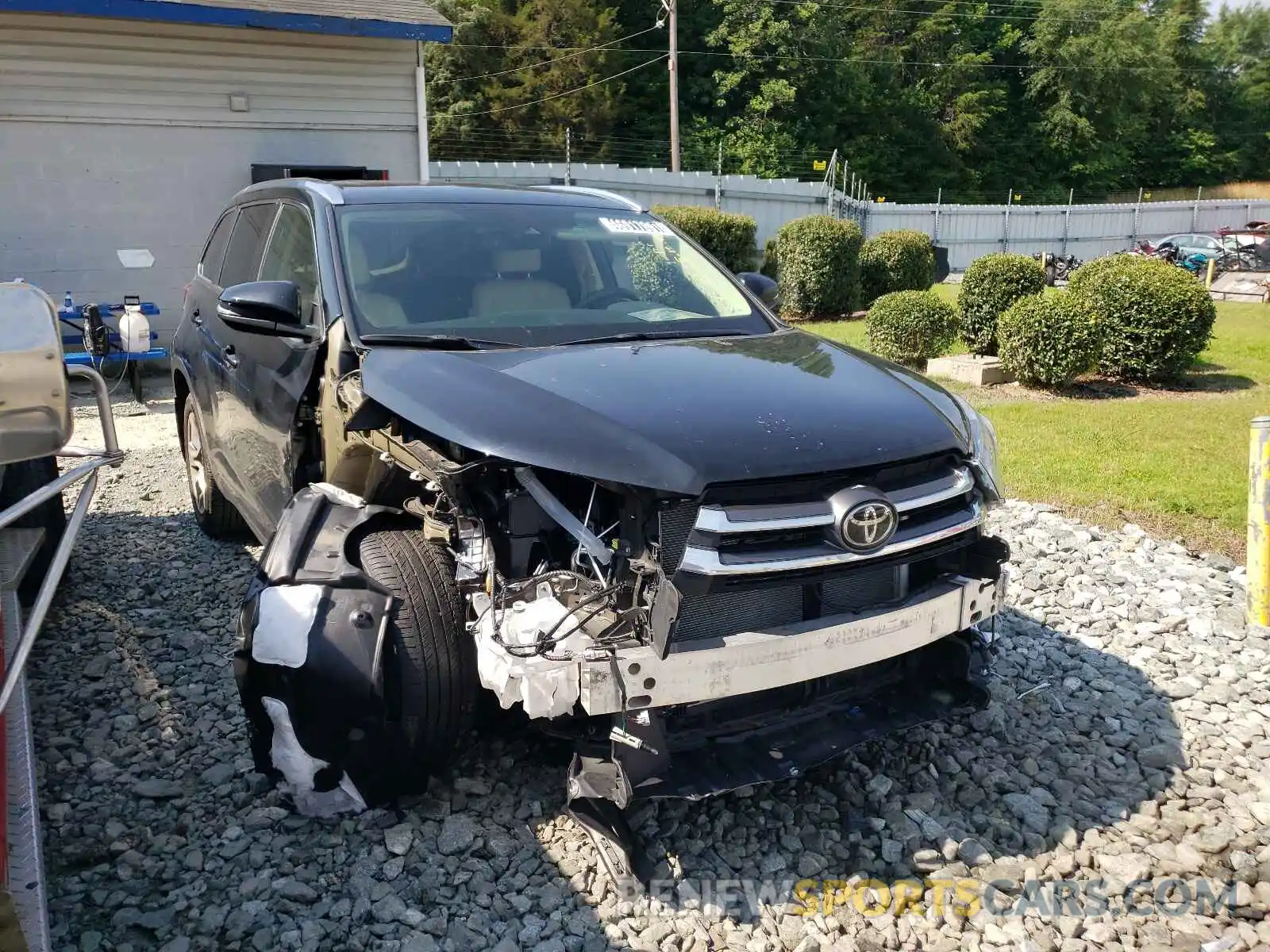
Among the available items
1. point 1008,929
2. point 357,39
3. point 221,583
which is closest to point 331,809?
point 1008,929

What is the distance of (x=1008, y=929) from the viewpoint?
271cm

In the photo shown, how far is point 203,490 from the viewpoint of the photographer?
219 inches

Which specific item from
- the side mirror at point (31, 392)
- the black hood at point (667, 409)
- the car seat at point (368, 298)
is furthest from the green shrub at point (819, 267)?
the side mirror at point (31, 392)

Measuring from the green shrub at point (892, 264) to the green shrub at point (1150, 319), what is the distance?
8228 millimetres

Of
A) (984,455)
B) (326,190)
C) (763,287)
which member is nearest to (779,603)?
(984,455)

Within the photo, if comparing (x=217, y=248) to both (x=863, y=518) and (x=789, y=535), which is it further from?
(x=863, y=518)

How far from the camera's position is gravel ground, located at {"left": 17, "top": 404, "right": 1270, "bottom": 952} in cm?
270

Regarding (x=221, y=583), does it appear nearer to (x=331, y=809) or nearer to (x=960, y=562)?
(x=331, y=809)

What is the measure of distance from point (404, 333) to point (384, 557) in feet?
2.60

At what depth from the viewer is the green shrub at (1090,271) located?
10.2m

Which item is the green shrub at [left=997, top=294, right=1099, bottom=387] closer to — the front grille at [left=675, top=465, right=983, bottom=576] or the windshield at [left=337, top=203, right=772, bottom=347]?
the windshield at [left=337, top=203, right=772, bottom=347]

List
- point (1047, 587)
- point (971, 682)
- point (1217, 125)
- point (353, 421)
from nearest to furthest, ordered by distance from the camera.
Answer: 1. point (353, 421)
2. point (971, 682)
3. point (1047, 587)
4. point (1217, 125)

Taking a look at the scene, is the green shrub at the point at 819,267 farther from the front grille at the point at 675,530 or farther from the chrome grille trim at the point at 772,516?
the front grille at the point at 675,530

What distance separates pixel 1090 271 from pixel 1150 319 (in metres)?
1.13
